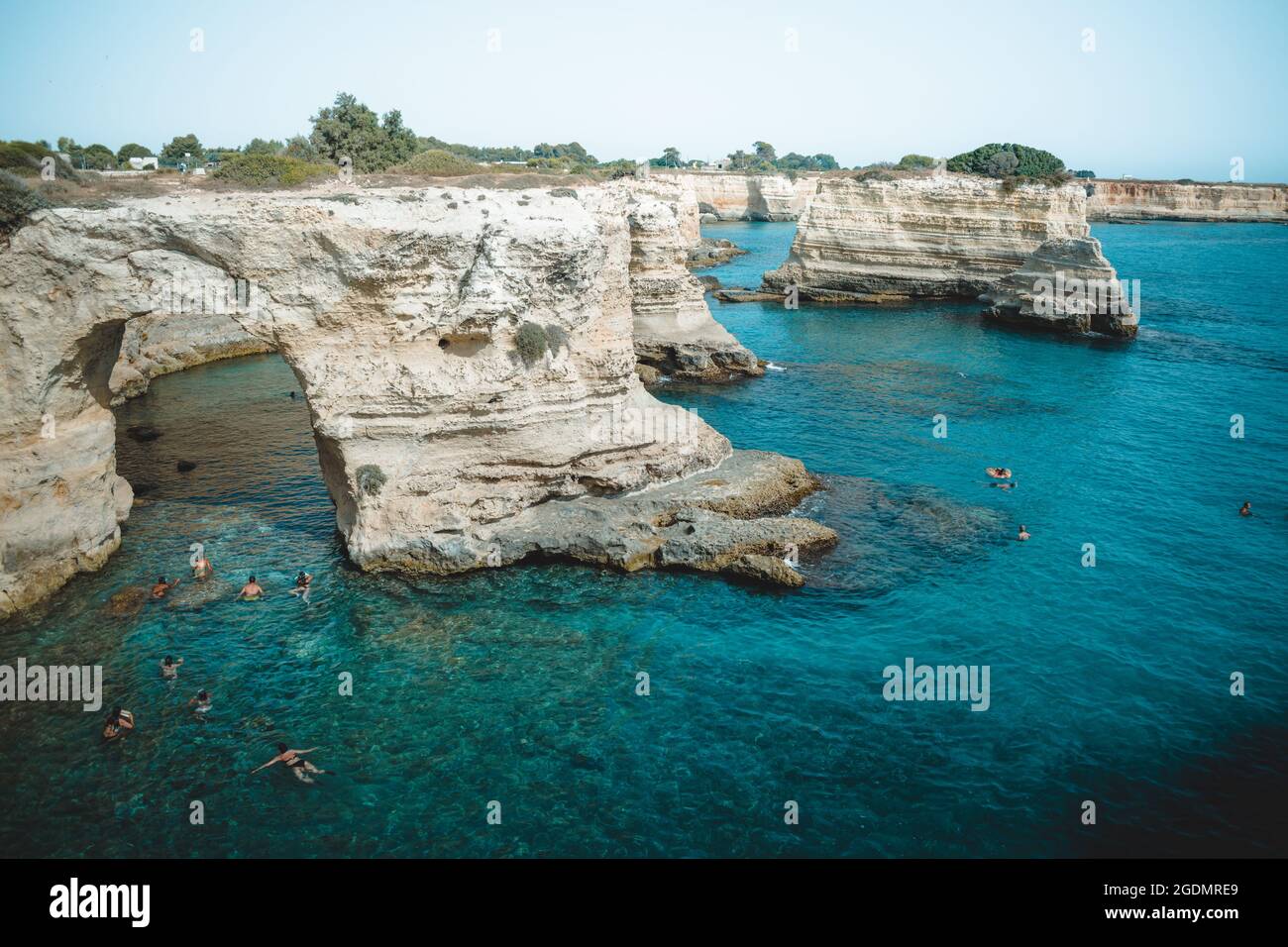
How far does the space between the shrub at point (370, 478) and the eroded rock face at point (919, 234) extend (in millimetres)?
56702

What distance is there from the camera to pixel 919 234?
234ft

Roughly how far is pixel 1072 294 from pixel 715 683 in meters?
51.1

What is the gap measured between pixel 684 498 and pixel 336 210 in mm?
13826

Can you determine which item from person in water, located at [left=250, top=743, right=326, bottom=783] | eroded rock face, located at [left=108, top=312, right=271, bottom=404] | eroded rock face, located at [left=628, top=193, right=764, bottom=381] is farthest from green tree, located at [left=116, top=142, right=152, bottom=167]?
person in water, located at [left=250, top=743, right=326, bottom=783]

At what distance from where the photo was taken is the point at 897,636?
22.0 metres

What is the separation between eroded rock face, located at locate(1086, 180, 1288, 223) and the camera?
147 meters

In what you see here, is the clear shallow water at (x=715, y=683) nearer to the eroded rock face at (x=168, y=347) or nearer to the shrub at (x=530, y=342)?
the shrub at (x=530, y=342)

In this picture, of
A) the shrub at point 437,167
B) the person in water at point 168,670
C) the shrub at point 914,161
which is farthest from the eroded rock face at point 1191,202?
the person in water at point 168,670

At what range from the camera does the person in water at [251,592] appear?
23328 mm

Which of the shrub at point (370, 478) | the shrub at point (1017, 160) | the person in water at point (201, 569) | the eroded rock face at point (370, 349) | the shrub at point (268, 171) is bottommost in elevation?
the person in water at point (201, 569)

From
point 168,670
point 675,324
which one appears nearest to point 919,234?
point 675,324

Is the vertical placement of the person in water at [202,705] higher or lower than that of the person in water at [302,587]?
lower
